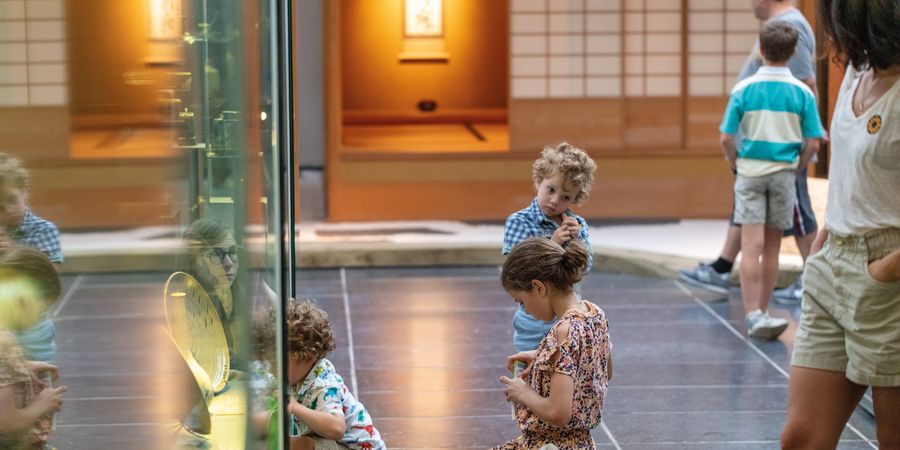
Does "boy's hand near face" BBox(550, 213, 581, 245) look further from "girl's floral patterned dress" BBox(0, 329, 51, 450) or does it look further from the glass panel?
"girl's floral patterned dress" BBox(0, 329, 51, 450)

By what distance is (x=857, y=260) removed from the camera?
3.51m

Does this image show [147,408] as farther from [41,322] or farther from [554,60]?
[554,60]

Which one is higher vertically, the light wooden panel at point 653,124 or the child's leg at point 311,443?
the light wooden panel at point 653,124

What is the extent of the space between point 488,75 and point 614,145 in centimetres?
489

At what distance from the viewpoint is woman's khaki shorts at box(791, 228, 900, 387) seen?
3.46 meters

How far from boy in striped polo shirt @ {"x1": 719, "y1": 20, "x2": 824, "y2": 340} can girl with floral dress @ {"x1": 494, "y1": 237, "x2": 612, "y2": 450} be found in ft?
10.5

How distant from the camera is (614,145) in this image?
11.5m

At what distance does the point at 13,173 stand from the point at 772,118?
5269 mm

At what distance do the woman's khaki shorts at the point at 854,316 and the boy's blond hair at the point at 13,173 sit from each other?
84.5 inches

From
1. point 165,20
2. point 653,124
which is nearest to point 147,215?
point 165,20

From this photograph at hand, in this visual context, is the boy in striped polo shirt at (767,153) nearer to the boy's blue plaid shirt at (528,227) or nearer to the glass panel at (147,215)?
the boy's blue plaid shirt at (528,227)

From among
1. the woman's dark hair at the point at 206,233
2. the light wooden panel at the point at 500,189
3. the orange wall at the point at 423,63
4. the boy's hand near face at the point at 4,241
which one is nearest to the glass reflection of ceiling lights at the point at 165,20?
the woman's dark hair at the point at 206,233

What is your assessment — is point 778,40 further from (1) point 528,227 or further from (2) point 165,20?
(2) point 165,20

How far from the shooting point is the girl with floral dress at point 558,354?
3.80m
